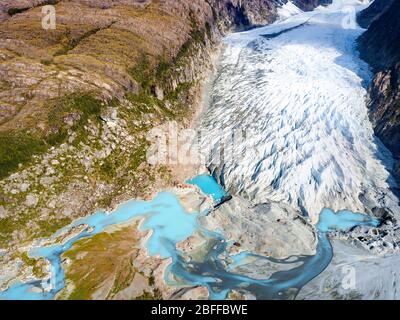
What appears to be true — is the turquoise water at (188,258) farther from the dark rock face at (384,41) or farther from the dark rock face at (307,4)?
the dark rock face at (307,4)

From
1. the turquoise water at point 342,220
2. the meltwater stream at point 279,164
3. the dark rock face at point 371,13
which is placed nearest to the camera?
the meltwater stream at point 279,164

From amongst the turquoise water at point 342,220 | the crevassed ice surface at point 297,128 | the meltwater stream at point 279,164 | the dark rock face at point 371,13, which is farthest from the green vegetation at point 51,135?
the dark rock face at point 371,13

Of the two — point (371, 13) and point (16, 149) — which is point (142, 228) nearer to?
Result: point (16, 149)

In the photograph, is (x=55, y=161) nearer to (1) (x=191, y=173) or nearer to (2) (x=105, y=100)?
(2) (x=105, y=100)

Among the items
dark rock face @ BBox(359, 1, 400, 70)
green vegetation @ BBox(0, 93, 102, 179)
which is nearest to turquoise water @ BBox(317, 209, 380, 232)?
green vegetation @ BBox(0, 93, 102, 179)
